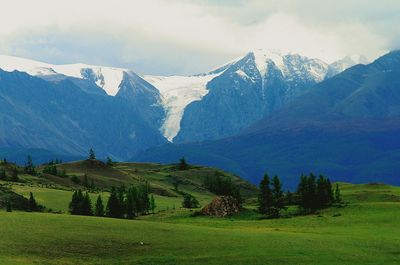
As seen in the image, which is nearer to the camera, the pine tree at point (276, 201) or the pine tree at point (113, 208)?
the pine tree at point (113, 208)

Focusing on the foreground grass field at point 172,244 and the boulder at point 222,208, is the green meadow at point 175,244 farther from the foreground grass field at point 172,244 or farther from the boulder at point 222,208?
the boulder at point 222,208

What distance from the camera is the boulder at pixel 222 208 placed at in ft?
403

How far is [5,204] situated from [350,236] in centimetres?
6155

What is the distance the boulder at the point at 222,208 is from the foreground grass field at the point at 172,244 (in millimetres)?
27876

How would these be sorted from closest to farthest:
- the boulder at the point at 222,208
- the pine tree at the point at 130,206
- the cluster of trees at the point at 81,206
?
the cluster of trees at the point at 81,206
the boulder at the point at 222,208
the pine tree at the point at 130,206

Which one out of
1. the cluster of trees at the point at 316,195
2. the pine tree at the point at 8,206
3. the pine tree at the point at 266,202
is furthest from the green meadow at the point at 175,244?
the cluster of trees at the point at 316,195

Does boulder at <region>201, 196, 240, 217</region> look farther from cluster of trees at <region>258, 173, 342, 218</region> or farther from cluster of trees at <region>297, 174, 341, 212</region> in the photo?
cluster of trees at <region>297, 174, 341, 212</region>

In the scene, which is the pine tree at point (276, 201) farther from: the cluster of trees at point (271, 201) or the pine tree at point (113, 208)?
the pine tree at point (113, 208)

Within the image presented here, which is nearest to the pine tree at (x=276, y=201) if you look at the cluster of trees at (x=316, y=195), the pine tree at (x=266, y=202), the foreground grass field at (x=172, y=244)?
the pine tree at (x=266, y=202)

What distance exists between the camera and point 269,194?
126 m

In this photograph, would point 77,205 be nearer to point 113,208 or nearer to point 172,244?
point 113,208

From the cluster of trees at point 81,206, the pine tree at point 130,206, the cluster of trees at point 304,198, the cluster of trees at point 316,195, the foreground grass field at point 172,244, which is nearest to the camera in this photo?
the foreground grass field at point 172,244

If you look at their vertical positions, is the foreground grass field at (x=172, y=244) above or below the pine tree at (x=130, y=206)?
below

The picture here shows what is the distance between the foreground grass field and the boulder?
2788cm
